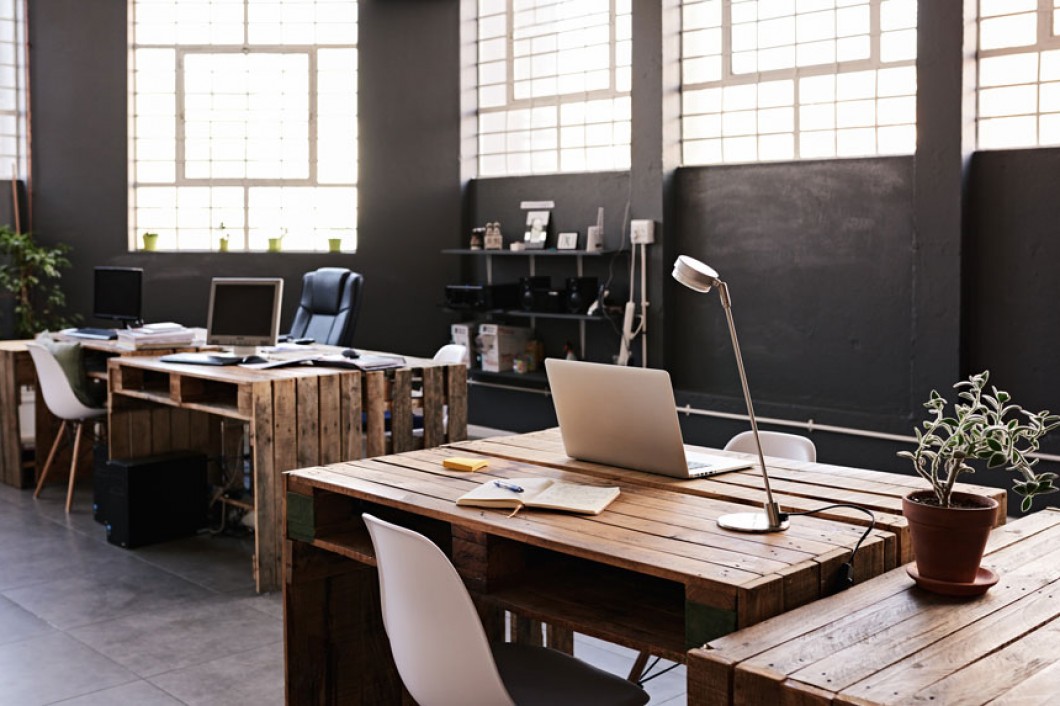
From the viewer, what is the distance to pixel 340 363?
5016mm

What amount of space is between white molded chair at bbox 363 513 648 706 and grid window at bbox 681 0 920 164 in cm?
463

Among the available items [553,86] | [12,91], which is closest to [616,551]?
[553,86]

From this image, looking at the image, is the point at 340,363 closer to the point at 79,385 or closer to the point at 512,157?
the point at 79,385

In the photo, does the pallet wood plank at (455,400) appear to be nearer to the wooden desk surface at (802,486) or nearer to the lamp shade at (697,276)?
the wooden desk surface at (802,486)

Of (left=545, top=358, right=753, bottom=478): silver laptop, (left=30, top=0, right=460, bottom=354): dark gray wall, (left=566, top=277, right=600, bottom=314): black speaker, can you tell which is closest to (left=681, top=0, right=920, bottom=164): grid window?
(left=566, top=277, right=600, bottom=314): black speaker

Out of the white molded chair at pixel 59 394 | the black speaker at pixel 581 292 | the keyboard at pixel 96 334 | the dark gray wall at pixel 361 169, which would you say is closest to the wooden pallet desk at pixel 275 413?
the white molded chair at pixel 59 394

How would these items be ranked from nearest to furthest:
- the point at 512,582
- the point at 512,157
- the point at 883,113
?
the point at 512,582 → the point at 883,113 → the point at 512,157

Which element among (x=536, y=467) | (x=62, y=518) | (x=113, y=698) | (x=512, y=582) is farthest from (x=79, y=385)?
(x=512, y=582)

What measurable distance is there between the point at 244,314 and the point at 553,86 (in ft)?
11.0

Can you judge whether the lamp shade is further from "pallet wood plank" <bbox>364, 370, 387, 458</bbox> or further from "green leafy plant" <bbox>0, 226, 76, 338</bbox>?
"green leafy plant" <bbox>0, 226, 76, 338</bbox>

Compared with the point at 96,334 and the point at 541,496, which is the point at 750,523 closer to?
the point at 541,496

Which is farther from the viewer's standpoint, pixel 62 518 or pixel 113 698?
pixel 62 518

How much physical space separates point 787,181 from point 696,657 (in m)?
5.12

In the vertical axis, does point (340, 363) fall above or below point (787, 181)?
below
